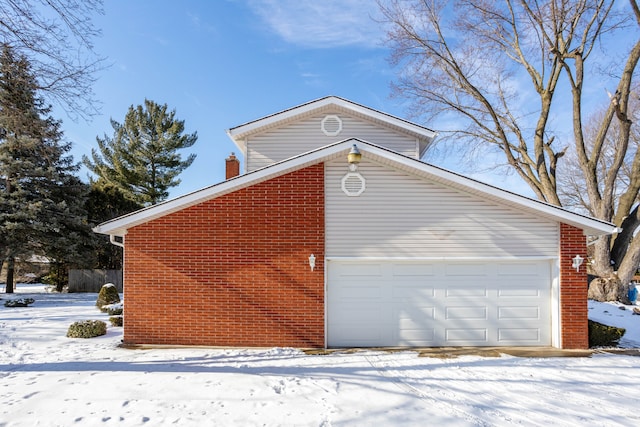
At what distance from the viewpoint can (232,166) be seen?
1270 centimetres

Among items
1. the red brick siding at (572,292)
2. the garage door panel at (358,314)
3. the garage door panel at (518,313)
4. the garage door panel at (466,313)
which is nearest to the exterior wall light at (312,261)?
the garage door panel at (358,314)

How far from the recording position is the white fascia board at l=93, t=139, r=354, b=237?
8070mm

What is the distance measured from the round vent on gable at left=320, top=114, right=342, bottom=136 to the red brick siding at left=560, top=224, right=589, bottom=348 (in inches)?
257

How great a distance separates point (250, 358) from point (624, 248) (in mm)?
15520

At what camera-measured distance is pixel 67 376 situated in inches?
240

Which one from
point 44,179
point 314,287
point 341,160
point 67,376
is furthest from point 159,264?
point 44,179

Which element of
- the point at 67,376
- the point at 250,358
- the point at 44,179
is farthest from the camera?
the point at 44,179

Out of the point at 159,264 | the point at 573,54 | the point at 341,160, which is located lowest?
the point at 159,264

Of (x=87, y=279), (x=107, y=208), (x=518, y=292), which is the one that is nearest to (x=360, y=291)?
(x=518, y=292)

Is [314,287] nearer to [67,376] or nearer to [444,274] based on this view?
[444,274]

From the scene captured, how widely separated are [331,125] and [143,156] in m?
19.8

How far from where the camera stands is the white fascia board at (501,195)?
795 centimetres

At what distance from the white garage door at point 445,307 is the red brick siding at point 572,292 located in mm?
302

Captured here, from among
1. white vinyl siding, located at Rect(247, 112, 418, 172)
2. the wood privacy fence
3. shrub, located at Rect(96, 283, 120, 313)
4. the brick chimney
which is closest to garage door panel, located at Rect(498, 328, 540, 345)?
white vinyl siding, located at Rect(247, 112, 418, 172)
